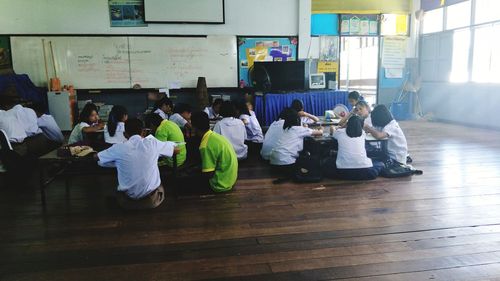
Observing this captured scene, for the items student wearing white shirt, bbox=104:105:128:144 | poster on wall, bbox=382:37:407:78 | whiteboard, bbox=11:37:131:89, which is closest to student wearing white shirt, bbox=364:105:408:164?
student wearing white shirt, bbox=104:105:128:144

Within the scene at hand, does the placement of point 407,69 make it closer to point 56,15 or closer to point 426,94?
point 426,94

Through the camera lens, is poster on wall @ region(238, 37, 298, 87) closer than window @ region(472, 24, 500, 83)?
No

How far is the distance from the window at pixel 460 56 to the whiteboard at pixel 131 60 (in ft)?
17.5

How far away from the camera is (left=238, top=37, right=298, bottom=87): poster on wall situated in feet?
28.9

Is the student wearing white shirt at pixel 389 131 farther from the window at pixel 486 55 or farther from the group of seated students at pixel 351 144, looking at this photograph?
the window at pixel 486 55

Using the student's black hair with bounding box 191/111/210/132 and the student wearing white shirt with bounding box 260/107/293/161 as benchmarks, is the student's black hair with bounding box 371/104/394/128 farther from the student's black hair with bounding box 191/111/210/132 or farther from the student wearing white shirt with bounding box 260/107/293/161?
the student's black hair with bounding box 191/111/210/132

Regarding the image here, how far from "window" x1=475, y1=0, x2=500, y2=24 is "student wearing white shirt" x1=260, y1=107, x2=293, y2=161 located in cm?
617

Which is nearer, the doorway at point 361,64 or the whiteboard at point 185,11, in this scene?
the whiteboard at point 185,11

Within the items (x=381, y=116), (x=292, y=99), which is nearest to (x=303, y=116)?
(x=381, y=116)

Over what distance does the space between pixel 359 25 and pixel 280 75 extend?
2743 mm

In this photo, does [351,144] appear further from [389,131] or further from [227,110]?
[227,110]

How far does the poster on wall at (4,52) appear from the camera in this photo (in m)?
7.96

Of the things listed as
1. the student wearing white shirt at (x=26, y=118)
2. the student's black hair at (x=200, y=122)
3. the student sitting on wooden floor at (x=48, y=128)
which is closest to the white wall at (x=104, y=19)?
the student sitting on wooden floor at (x=48, y=128)

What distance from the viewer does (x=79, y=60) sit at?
823 cm
